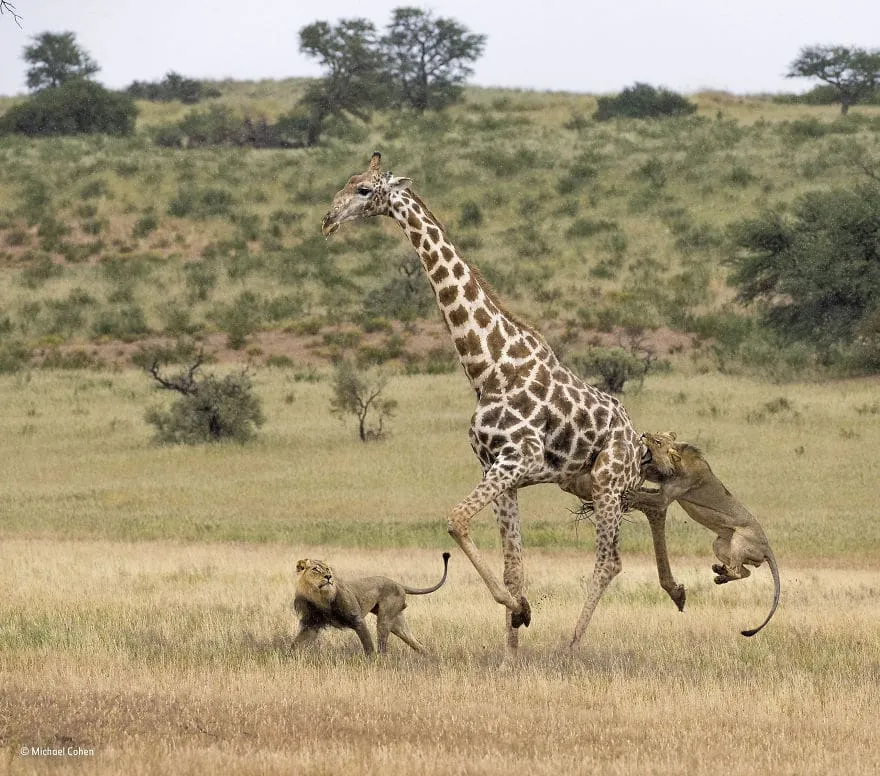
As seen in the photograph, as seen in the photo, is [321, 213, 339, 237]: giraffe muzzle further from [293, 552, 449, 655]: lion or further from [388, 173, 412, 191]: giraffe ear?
[293, 552, 449, 655]: lion

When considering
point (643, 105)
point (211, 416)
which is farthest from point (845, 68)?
point (211, 416)

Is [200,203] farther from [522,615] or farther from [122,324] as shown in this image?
[522,615]

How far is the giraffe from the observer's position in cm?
977

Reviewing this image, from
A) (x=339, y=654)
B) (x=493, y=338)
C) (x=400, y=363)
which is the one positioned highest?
(x=493, y=338)

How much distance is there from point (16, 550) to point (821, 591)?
8.87 m

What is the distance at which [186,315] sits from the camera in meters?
45.0

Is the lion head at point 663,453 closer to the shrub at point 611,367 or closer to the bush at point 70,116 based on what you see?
the shrub at point 611,367

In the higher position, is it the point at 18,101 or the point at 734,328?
the point at 18,101

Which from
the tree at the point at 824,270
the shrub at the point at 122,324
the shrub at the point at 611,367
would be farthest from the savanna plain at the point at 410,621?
the shrub at the point at 122,324

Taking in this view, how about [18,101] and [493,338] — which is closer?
[493,338]

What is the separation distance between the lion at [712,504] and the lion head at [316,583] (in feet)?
7.58

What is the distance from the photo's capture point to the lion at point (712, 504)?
9758mm

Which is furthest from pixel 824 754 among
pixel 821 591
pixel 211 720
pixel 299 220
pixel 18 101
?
pixel 18 101

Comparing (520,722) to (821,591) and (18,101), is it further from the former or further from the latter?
(18,101)
